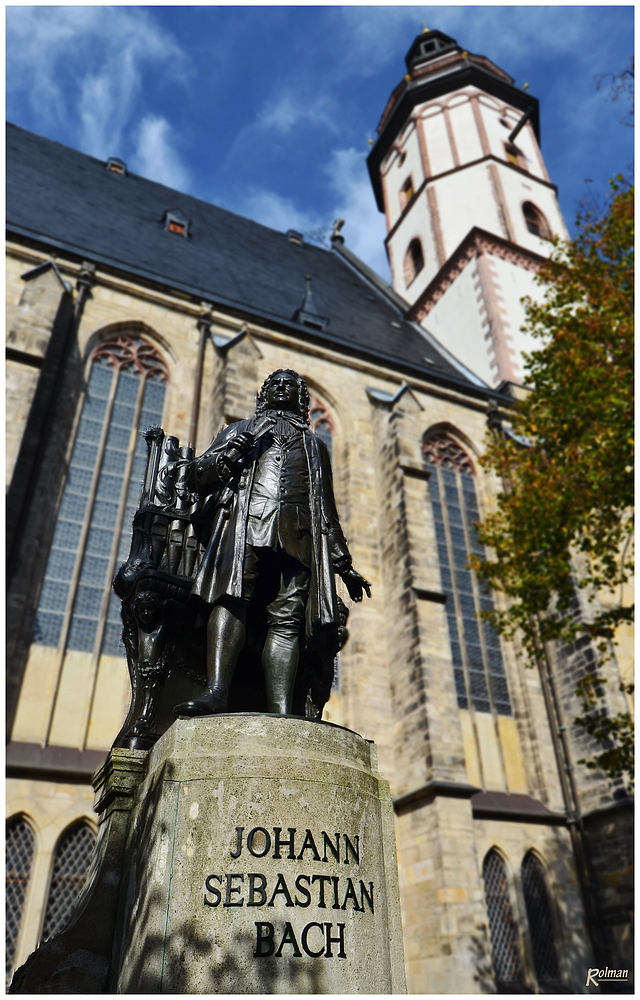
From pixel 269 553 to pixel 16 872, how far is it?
24.0 ft

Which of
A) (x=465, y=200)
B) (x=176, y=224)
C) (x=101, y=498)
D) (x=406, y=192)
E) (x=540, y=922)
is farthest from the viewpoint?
(x=406, y=192)

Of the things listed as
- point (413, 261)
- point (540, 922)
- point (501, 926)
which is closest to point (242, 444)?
point (501, 926)

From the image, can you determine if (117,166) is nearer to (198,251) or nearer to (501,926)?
(198,251)

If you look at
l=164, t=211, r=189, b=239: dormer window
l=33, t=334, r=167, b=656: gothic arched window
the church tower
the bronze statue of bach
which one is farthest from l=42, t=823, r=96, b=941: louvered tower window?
l=164, t=211, r=189, b=239: dormer window

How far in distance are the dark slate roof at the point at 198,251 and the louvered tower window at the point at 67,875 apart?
1017 centimetres

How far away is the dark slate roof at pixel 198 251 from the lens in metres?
15.2

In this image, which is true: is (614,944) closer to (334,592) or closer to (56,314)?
(334,592)

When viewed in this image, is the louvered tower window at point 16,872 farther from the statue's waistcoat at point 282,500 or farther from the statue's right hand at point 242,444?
the statue's right hand at point 242,444

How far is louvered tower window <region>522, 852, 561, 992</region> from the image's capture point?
1095 centimetres

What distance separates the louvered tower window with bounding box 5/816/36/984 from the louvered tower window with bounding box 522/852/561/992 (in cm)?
767

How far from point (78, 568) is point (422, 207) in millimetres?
20588

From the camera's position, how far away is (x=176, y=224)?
19.6 meters

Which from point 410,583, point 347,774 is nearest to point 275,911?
point 347,774

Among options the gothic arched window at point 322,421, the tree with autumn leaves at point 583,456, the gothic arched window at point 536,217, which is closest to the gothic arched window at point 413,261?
the gothic arched window at point 536,217
